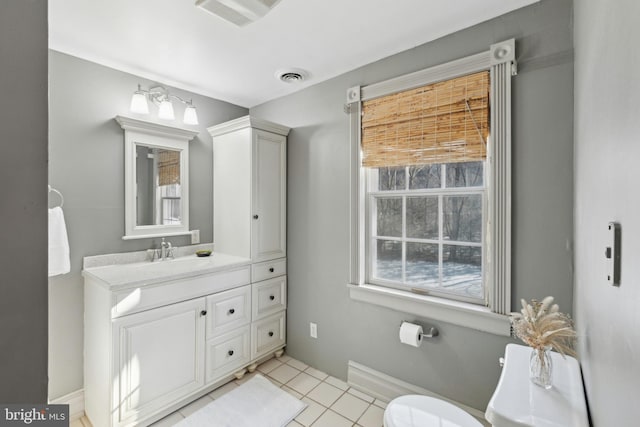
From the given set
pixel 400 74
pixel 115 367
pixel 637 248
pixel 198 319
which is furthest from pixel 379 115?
pixel 115 367

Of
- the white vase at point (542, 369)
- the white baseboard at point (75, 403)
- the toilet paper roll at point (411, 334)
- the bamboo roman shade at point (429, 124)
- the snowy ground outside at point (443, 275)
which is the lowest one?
the white baseboard at point (75, 403)

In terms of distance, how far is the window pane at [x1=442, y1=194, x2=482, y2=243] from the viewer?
68.1 inches

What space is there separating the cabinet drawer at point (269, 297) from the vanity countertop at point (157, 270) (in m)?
0.28

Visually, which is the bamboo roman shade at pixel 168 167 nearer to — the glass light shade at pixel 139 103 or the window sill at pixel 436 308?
the glass light shade at pixel 139 103

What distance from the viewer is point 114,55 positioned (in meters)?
1.97

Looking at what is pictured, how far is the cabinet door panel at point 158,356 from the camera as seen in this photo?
1.70 m

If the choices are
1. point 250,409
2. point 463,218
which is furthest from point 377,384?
point 463,218

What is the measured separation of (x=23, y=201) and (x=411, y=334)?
73.3 inches

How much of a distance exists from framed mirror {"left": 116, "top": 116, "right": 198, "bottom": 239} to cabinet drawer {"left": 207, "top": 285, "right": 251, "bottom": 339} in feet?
2.31

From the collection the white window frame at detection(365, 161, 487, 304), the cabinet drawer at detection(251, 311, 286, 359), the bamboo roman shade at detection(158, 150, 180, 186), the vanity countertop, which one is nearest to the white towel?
the vanity countertop

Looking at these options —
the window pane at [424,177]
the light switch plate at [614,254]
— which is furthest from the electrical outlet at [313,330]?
the light switch plate at [614,254]

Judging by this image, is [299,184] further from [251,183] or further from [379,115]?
[379,115]

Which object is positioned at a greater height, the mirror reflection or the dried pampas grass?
the mirror reflection

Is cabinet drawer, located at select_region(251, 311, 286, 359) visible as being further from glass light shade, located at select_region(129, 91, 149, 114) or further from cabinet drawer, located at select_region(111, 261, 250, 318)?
glass light shade, located at select_region(129, 91, 149, 114)
